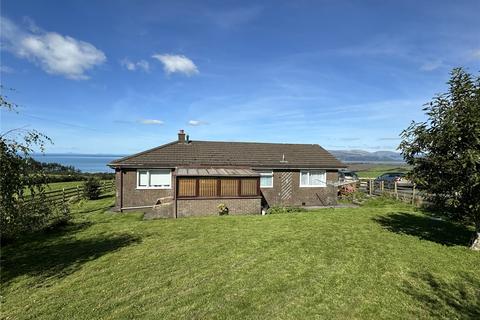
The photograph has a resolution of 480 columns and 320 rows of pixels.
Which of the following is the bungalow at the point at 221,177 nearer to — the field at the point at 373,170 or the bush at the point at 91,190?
the bush at the point at 91,190

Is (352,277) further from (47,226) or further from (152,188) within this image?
(152,188)

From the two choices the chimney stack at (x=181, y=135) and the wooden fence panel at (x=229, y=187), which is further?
the chimney stack at (x=181, y=135)

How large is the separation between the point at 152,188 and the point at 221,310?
15.4m

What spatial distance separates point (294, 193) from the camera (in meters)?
22.9

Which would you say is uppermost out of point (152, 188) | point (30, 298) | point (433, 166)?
point (433, 166)

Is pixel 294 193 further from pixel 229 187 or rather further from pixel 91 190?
pixel 91 190

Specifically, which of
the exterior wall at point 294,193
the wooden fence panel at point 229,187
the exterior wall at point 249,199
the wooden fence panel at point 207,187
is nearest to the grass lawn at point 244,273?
the exterior wall at point 249,199

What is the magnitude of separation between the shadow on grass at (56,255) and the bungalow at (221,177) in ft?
20.5

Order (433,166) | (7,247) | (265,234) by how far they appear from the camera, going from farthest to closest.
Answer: (265,234) → (7,247) → (433,166)

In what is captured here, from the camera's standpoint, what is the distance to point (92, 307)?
6359mm

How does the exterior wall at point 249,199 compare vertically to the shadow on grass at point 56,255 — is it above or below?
above

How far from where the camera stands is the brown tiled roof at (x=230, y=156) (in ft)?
68.3

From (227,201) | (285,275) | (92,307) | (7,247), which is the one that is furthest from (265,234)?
(7,247)


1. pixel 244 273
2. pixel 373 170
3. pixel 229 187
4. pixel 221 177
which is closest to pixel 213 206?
pixel 229 187
